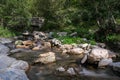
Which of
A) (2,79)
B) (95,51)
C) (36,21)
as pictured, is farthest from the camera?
(36,21)

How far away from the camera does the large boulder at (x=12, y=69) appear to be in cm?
1189

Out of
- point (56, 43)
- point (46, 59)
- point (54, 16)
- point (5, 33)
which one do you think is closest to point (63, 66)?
point (46, 59)

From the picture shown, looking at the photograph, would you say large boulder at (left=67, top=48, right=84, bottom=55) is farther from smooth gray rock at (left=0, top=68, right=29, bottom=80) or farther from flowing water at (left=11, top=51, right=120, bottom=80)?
smooth gray rock at (left=0, top=68, right=29, bottom=80)

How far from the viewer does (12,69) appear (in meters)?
13.0

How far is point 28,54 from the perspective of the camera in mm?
19391

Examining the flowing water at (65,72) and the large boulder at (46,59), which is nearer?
the flowing water at (65,72)

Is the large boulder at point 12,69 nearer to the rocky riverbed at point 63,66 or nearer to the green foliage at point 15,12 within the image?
the rocky riverbed at point 63,66

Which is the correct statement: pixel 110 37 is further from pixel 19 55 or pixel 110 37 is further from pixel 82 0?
pixel 19 55

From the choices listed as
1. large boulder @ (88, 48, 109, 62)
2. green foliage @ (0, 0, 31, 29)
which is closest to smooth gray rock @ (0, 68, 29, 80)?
large boulder @ (88, 48, 109, 62)

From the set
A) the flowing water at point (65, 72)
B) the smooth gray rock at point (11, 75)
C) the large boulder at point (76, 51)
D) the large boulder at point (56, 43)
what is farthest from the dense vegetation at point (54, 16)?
the smooth gray rock at point (11, 75)

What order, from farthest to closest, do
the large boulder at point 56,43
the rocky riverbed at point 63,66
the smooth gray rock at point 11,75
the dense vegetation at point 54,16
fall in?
the dense vegetation at point 54,16 → the large boulder at point 56,43 → the rocky riverbed at point 63,66 → the smooth gray rock at point 11,75

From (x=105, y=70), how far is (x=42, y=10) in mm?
20880

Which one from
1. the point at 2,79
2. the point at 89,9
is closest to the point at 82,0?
the point at 89,9

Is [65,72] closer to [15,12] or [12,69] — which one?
[12,69]
